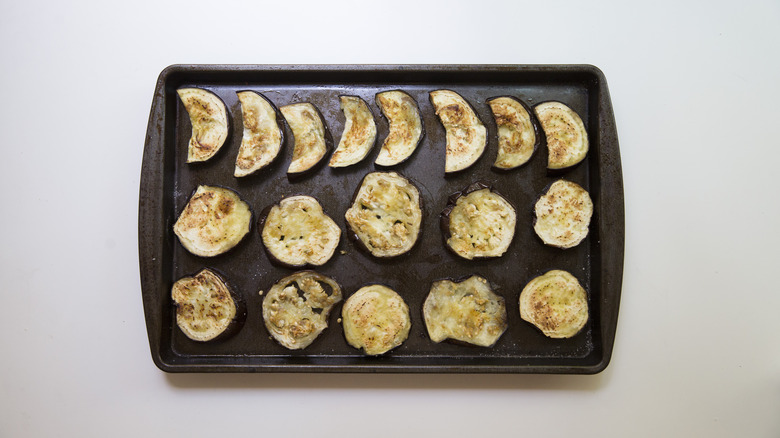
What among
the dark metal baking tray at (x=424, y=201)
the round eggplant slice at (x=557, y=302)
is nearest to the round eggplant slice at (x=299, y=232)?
the dark metal baking tray at (x=424, y=201)

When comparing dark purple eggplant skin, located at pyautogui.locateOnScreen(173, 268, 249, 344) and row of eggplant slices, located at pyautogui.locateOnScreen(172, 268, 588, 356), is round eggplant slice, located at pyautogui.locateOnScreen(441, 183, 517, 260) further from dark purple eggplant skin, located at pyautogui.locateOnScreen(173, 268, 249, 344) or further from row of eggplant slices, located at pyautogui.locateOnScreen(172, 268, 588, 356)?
dark purple eggplant skin, located at pyautogui.locateOnScreen(173, 268, 249, 344)

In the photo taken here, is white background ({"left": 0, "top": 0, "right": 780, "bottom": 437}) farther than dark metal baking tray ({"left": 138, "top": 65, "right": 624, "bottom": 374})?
Yes

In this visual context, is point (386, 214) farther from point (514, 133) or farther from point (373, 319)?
point (514, 133)

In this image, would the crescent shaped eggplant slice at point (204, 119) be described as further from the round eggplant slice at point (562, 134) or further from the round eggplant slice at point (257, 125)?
the round eggplant slice at point (562, 134)

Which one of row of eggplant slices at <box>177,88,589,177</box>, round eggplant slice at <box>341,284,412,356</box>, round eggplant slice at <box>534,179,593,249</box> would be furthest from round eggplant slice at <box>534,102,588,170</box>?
round eggplant slice at <box>341,284,412,356</box>

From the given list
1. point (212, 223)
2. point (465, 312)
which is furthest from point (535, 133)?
point (212, 223)

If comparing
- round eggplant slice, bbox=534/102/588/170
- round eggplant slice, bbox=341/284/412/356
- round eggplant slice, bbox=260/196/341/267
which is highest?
round eggplant slice, bbox=534/102/588/170
